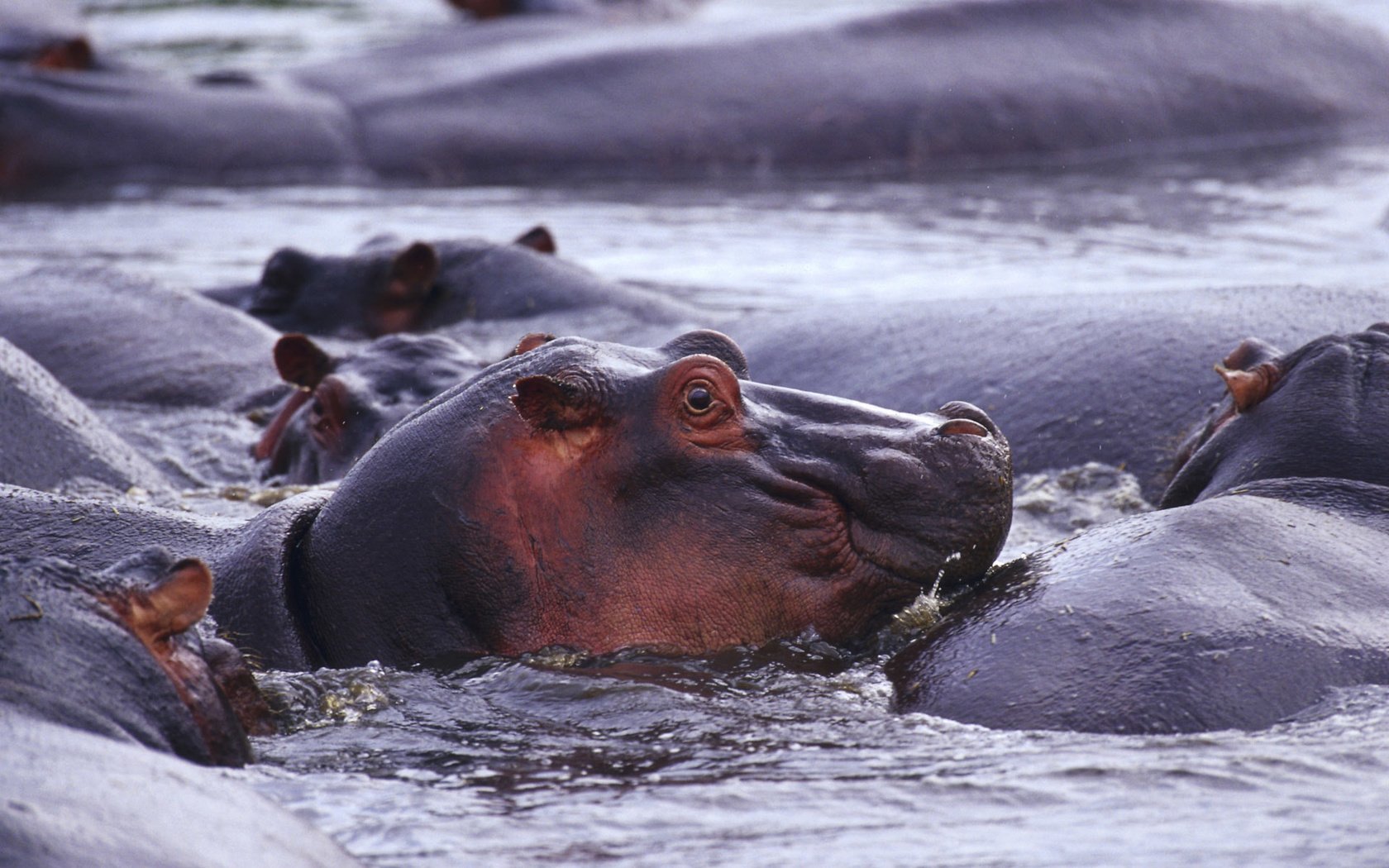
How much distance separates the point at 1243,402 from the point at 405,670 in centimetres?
200

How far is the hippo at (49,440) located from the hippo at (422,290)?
7.75ft

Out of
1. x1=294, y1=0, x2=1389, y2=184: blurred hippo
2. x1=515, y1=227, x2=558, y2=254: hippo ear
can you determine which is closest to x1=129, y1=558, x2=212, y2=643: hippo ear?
x1=515, y1=227, x2=558, y2=254: hippo ear

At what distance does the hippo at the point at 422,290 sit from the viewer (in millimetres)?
8203

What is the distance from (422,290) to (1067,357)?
3.06 metres

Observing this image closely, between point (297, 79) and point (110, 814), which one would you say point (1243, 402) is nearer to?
point (110, 814)

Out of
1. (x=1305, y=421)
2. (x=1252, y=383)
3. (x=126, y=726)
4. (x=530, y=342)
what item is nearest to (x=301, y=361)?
(x=530, y=342)

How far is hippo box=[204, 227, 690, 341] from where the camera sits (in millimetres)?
8203

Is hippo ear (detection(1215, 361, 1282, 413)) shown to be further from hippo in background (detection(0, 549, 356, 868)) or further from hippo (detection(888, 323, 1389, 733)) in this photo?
hippo in background (detection(0, 549, 356, 868))

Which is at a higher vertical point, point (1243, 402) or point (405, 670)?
point (1243, 402)

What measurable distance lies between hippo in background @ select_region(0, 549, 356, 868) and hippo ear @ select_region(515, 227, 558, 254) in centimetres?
517

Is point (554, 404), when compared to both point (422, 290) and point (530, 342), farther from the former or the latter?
point (422, 290)

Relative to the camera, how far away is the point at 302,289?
8.45m

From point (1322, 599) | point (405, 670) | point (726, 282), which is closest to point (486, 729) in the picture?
point (405, 670)

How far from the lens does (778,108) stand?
12039 mm
